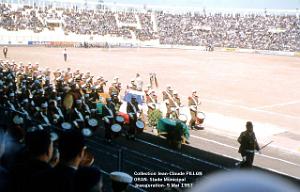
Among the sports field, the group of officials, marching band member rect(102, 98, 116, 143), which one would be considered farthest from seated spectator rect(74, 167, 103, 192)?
the sports field

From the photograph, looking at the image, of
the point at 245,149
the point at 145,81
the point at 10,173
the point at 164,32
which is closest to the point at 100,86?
the point at 245,149

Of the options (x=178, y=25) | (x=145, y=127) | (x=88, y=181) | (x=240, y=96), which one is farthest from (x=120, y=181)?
(x=178, y=25)

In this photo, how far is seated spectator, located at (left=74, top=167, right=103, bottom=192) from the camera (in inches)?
117

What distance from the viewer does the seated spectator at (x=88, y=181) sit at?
298 centimetres

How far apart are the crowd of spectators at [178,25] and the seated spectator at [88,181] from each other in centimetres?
7657

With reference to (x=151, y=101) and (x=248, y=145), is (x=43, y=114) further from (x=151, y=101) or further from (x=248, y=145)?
(x=248, y=145)

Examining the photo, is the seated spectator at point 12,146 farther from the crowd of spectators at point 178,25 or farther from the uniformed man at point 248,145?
the crowd of spectators at point 178,25

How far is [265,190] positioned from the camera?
3.58 feet

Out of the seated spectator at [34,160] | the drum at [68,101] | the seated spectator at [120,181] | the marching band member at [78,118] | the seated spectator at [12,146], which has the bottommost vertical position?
the marching band member at [78,118]

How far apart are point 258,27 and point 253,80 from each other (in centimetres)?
6340

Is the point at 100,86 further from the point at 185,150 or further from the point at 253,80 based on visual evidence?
the point at 253,80

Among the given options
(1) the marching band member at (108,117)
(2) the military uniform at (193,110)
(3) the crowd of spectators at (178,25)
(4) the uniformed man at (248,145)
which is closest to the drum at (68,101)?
(1) the marching band member at (108,117)

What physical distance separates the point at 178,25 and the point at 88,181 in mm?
100448

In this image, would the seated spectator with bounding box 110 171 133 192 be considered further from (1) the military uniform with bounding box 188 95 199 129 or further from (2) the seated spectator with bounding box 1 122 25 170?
(1) the military uniform with bounding box 188 95 199 129
